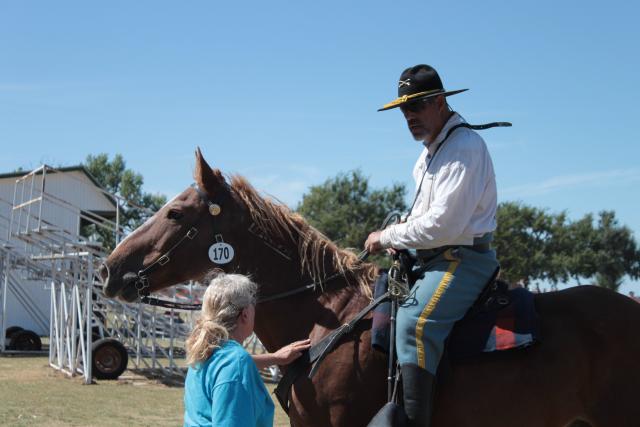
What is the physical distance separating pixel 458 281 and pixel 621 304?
1.05 meters

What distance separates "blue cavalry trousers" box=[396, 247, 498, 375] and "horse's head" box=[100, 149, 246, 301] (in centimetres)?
126

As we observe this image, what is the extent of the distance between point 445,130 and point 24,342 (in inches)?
905

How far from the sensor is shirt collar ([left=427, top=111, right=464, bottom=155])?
423cm

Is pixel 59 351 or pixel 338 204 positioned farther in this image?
pixel 338 204

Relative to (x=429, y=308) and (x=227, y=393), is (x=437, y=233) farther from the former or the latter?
(x=227, y=393)

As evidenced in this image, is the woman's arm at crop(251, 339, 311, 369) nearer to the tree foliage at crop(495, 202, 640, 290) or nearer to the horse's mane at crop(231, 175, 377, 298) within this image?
the horse's mane at crop(231, 175, 377, 298)

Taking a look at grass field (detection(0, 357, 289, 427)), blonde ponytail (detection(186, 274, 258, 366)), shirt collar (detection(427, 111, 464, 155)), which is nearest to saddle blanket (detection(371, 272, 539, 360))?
shirt collar (detection(427, 111, 464, 155))

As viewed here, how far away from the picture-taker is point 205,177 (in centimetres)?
471

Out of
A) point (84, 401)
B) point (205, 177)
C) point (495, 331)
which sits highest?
point (205, 177)

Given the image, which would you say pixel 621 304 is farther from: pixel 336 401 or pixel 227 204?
pixel 227 204

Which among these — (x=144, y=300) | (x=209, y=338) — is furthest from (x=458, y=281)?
(x=144, y=300)

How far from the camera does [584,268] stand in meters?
57.9

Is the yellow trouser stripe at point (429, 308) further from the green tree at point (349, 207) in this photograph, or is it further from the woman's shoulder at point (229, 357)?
the green tree at point (349, 207)

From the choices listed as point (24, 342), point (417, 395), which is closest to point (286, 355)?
point (417, 395)
